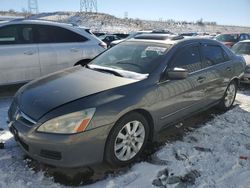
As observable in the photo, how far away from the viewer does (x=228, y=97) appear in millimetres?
5879

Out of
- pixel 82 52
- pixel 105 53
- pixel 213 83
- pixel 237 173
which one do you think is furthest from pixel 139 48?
pixel 82 52

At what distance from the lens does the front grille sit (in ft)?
10.1

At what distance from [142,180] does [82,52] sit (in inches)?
167

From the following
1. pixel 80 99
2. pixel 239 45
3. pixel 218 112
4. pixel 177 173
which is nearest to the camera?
pixel 80 99

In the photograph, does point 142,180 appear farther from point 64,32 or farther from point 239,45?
point 239,45

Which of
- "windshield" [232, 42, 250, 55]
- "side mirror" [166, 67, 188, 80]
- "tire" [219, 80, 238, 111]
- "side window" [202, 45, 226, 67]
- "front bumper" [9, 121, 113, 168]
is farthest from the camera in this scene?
"windshield" [232, 42, 250, 55]

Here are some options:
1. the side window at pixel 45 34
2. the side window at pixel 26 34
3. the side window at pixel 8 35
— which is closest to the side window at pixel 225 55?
the side window at pixel 45 34

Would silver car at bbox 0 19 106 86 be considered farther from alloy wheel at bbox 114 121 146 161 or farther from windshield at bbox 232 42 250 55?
windshield at bbox 232 42 250 55

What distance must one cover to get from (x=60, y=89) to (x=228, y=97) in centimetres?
364

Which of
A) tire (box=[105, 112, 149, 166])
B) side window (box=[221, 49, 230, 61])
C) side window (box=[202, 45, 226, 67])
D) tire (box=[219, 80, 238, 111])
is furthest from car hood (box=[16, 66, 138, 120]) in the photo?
tire (box=[219, 80, 238, 111])

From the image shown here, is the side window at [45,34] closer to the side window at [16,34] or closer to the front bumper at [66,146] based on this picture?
the side window at [16,34]

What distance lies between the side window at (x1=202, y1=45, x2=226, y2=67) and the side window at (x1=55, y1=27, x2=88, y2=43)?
312cm

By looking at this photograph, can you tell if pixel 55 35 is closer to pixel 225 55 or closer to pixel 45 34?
pixel 45 34

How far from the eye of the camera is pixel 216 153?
400cm
